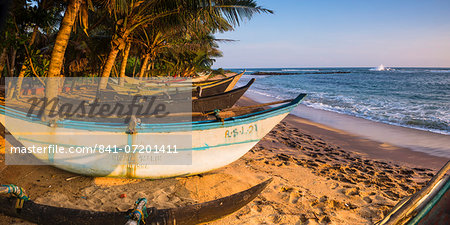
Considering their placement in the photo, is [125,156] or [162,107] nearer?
[125,156]

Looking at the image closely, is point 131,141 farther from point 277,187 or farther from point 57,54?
point 277,187

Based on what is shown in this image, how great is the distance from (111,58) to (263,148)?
5145 mm

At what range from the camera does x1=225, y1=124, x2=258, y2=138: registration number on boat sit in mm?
4410

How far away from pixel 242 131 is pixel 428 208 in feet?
10.0

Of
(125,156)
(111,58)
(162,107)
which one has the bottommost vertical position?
(125,156)

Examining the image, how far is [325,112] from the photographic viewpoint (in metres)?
14.0

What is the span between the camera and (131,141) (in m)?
4.01

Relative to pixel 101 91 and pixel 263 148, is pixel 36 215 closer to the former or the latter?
pixel 263 148

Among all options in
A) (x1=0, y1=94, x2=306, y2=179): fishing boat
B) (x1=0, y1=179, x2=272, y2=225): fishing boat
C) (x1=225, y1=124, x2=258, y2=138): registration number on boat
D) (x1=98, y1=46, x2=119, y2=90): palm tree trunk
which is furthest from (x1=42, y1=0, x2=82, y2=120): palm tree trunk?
(x1=225, y1=124, x2=258, y2=138): registration number on boat

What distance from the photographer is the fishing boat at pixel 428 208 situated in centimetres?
166

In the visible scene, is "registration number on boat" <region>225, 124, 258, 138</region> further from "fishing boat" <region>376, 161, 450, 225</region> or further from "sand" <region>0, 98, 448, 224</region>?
"fishing boat" <region>376, 161, 450, 225</region>

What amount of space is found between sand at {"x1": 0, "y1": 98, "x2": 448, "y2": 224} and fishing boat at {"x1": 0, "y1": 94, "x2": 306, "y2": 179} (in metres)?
0.23

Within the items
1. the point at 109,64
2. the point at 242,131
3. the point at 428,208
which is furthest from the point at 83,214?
the point at 109,64

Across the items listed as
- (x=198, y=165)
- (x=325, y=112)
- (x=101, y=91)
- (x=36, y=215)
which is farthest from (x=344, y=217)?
(x=325, y=112)
